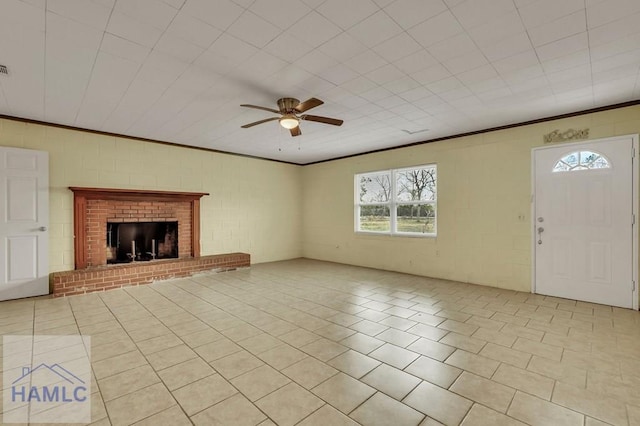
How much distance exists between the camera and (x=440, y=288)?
4852 mm

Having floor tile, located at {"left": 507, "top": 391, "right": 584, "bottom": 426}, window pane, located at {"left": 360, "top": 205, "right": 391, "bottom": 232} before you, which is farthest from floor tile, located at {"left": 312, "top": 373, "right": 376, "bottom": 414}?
window pane, located at {"left": 360, "top": 205, "right": 391, "bottom": 232}

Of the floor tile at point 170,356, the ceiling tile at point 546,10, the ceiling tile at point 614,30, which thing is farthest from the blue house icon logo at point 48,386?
the ceiling tile at point 614,30

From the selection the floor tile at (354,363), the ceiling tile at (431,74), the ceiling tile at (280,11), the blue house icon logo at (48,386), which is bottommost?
the floor tile at (354,363)

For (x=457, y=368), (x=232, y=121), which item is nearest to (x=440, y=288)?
(x=457, y=368)

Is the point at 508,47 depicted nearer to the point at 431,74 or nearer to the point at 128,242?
the point at 431,74

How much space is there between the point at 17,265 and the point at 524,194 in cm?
775

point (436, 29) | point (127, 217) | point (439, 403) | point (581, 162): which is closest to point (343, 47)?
point (436, 29)

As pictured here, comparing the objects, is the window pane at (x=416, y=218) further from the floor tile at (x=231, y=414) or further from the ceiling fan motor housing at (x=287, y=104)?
the floor tile at (x=231, y=414)

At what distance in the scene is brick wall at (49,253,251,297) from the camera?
4.41m

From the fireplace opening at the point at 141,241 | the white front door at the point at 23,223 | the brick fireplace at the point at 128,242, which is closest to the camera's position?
the white front door at the point at 23,223

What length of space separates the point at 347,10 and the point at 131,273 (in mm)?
5134

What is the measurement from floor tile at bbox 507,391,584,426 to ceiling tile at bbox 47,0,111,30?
387 cm

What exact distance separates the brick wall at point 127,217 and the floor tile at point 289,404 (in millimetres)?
4654

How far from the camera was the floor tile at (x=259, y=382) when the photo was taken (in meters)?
2.06
